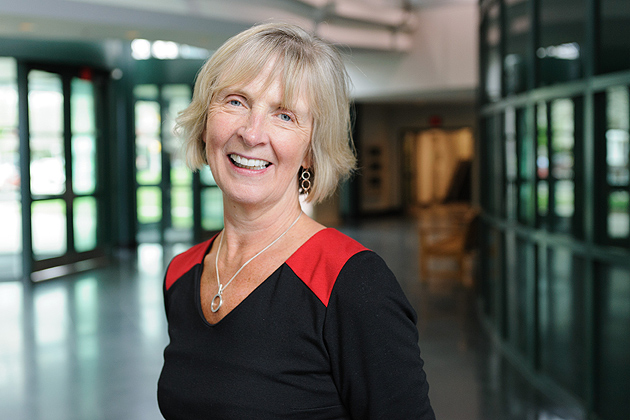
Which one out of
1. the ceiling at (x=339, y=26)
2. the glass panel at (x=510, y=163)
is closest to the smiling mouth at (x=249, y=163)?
the ceiling at (x=339, y=26)

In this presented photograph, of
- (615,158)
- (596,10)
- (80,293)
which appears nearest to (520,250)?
(615,158)

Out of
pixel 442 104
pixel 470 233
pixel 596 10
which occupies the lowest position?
pixel 470 233

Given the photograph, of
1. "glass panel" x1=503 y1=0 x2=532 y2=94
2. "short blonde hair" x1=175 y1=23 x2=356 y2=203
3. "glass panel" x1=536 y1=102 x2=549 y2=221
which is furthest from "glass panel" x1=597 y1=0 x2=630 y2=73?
"short blonde hair" x1=175 y1=23 x2=356 y2=203

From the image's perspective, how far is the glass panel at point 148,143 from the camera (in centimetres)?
1260

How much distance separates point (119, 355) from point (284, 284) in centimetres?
466

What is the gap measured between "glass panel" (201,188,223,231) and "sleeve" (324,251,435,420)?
472 inches

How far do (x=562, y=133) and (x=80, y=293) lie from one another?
6.42m

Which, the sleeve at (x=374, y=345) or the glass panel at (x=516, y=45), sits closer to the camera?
the sleeve at (x=374, y=345)

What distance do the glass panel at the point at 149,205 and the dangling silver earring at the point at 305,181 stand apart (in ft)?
38.7

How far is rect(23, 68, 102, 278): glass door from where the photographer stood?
9094 millimetres

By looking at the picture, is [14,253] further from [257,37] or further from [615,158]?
[257,37]

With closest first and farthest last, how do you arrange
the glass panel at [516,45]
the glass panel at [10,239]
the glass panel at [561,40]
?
the glass panel at [561,40] < the glass panel at [516,45] < the glass panel at [10,239]

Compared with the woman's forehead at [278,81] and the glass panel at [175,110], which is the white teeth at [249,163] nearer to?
the woman's forehead at [278,81]

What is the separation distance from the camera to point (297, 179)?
55.3 inches
